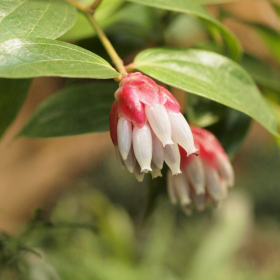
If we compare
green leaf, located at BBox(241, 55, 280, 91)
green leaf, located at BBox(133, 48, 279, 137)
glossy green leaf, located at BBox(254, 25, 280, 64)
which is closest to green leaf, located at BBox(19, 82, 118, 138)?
green leaf, located at BBox(133, 48, 279, 137)

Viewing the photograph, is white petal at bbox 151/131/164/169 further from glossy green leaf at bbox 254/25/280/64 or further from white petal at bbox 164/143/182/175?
glossy green leaf at bbox 254/25/280/64

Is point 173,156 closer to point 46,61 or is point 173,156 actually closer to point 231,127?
point 46,61

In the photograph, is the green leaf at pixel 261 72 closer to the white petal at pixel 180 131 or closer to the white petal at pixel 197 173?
the white petal at pixel 197 173

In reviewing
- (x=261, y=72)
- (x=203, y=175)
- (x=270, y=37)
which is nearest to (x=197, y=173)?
(x=203, y=175)

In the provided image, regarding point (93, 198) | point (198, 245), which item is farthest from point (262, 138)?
point (93, 198)

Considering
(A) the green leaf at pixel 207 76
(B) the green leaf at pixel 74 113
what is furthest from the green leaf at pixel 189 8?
(B) the green leaf at pixel 74 113

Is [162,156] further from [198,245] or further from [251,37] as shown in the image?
[251,37]
